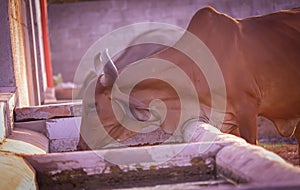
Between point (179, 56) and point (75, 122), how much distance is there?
112 centimetres

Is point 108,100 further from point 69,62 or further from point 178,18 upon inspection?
point 69,62

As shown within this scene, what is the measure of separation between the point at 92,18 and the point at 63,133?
7846 mm

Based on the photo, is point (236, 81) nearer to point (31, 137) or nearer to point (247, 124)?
point (247, 124)

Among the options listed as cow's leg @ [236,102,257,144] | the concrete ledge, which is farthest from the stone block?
cow's leg @ [236,102,257,144]

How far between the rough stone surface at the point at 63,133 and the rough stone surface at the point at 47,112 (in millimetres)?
64

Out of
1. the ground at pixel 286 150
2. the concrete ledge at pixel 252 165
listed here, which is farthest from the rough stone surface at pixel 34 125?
the ground at pixel 286 150

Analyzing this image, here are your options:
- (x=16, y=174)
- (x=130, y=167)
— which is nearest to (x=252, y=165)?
(x=130, y=167)

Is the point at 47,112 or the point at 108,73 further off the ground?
the point at 108,73

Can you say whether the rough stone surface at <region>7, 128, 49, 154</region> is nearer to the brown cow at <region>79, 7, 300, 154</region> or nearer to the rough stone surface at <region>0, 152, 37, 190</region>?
the brown cow at <region>79, 7, 300, 154</region>

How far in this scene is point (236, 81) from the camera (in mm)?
4750

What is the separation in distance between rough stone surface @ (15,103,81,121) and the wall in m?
6.92

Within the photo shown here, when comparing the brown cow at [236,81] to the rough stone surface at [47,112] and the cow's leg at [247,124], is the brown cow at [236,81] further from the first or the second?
the rough stone surface at [47,112]

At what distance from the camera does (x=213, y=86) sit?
4.80 metres

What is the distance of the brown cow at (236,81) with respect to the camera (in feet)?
15.1
